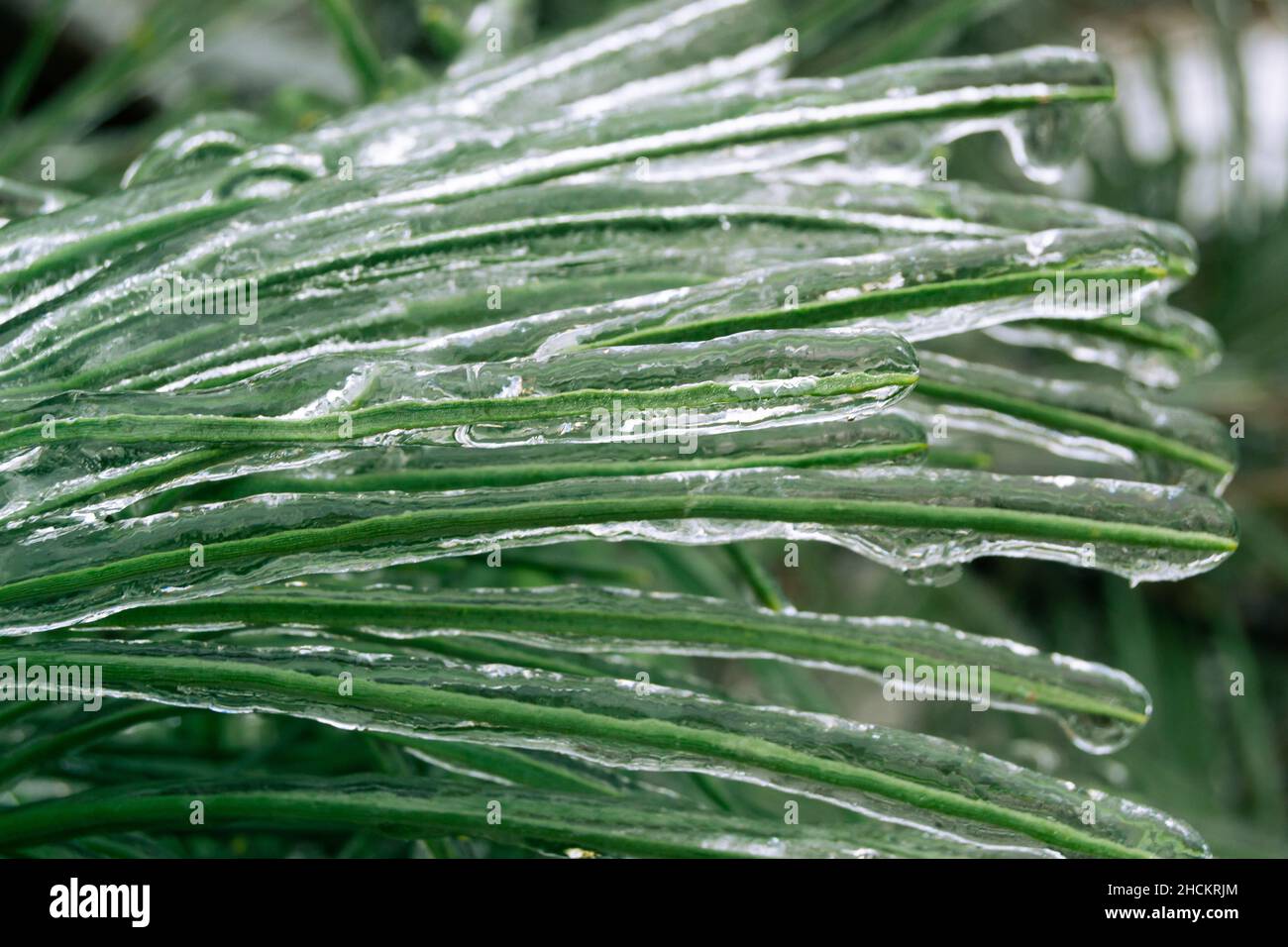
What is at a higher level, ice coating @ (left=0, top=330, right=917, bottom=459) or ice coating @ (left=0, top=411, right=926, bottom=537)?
ice coating @ (left=0, top=330, right=917, bottom=459)

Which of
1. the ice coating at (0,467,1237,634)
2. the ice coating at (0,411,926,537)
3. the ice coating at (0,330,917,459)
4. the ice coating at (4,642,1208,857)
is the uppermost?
the ice coating at (0,330,917,459)

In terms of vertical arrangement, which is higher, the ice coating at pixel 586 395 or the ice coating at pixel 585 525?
the ice coating at pixel 586 395

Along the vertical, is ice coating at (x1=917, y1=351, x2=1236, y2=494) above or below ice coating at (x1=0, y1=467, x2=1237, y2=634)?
above

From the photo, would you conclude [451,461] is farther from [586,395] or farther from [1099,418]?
[1099,418]

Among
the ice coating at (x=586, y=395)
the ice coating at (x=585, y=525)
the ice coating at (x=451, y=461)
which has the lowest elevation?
the ice coating at (x=585, y=525)

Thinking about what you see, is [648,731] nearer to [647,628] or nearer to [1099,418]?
[647,628]

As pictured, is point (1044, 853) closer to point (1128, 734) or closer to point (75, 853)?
point (1128, 734)

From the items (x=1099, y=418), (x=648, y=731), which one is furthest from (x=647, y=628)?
(x=1099, y=418)

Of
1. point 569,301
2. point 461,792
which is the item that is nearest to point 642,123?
point 569,301

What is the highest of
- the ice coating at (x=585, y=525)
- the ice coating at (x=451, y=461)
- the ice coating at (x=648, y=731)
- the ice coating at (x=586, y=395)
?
the ice coating at (x=586, y=395)

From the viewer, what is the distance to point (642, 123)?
0.28 metres

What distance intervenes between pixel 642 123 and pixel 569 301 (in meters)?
0.05

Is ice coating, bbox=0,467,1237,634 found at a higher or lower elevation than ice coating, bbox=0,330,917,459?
lower

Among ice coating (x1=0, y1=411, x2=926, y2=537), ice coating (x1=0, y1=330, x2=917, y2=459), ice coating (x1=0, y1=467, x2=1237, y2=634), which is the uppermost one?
ice coating (x1=0, y1=330, x2=917, y2=459)
